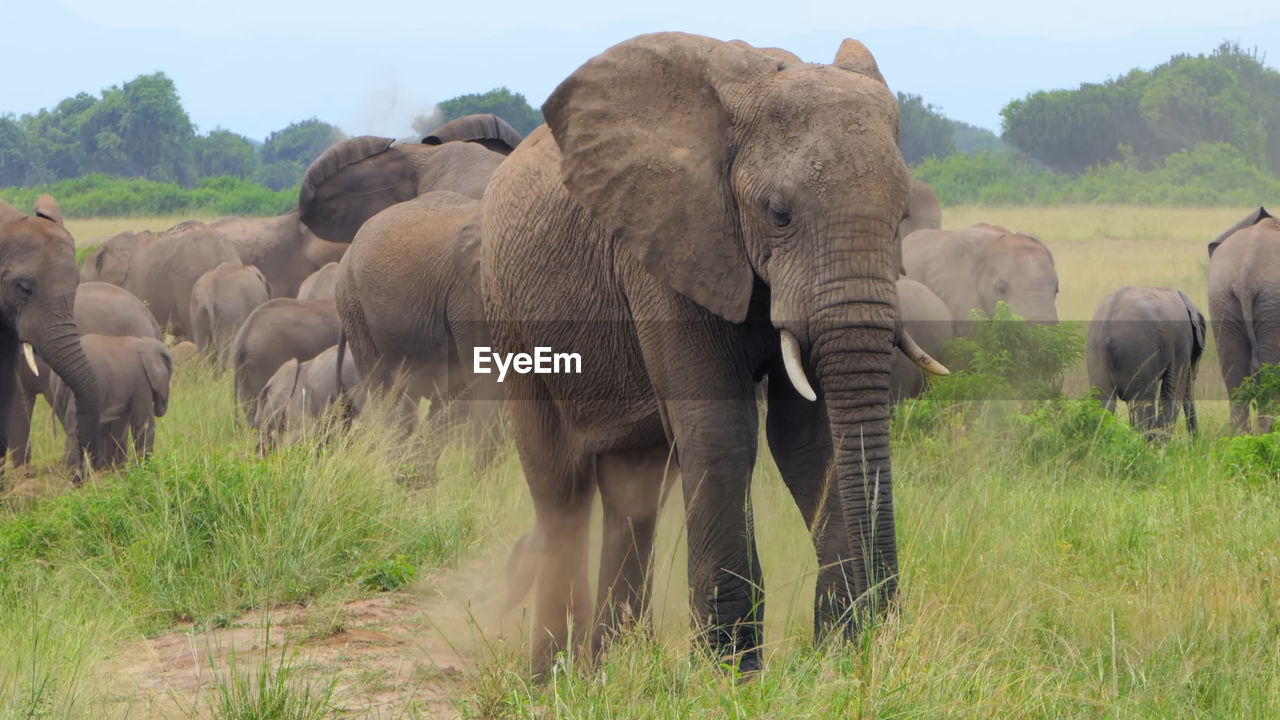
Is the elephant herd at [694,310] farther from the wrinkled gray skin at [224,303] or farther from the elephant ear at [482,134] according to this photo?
the wrinkled gray skin at [224,303]

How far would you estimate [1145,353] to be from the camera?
1059cm

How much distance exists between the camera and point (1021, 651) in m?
4.47

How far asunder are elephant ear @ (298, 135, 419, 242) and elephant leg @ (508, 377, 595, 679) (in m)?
6.70

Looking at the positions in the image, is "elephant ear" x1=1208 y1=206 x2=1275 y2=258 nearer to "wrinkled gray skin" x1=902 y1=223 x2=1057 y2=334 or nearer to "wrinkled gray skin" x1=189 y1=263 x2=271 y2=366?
"wrinkled gray skin" x1=902 y1=223 x2=1057 y2=334

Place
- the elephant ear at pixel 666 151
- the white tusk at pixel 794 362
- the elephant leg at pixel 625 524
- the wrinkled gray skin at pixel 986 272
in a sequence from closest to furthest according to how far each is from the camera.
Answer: the white tusk at pixel 794 362 < the elephant ear at pixel 666 151 < the elephant leg at pixel 625 524 < the wrinkled gray skin at pixel 986 272

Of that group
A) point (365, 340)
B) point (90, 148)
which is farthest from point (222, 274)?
point (90, 148)

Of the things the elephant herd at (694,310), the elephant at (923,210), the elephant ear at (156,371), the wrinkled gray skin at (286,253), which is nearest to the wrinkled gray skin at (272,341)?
the elephant ear at (156,371)

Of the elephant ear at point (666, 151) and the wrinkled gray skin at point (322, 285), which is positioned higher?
the elephant ear at point (666, 151)

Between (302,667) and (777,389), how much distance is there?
1.55m

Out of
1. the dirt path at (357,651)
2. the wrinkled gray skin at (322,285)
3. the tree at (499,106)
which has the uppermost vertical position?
the tree at (499,106)

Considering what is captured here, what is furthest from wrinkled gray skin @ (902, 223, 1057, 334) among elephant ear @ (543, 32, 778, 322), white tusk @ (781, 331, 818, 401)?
white tusk @ (781, 331, 818, 401)

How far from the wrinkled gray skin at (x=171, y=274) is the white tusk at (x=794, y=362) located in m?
14.4

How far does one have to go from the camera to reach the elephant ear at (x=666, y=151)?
4242mm

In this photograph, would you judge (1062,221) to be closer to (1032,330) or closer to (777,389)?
(1032,330)
